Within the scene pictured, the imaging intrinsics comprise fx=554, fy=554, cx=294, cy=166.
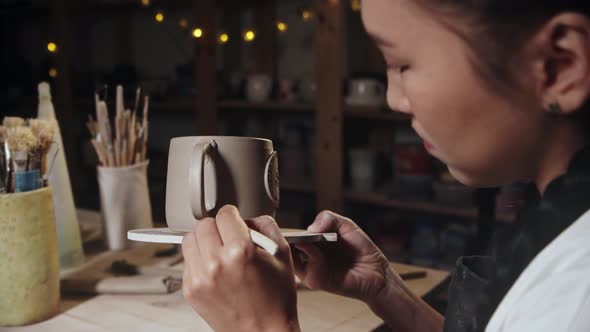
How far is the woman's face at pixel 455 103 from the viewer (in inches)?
21.0

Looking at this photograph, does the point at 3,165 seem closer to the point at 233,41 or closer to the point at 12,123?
the point at 12,123

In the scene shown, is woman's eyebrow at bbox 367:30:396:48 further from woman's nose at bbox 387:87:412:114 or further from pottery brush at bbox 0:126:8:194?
pottery brush at bbox 0:126:8:194

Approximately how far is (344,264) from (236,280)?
0.29 meters

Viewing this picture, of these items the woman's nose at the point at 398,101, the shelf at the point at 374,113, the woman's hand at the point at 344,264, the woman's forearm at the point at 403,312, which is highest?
the woman's nose at the point at 398,101

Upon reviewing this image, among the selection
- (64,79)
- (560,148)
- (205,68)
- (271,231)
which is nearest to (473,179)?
(560,148)

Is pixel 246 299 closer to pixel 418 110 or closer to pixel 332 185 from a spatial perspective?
pixel 418 110

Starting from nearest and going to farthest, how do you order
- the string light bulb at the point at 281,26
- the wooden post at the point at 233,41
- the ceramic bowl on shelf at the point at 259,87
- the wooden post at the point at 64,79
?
the ceramic bowl on shelf at the point at 259,87
the string light bulb at the point at 281,26
the wooden post at the point at 233,41
the wooden post at the point at 64,79

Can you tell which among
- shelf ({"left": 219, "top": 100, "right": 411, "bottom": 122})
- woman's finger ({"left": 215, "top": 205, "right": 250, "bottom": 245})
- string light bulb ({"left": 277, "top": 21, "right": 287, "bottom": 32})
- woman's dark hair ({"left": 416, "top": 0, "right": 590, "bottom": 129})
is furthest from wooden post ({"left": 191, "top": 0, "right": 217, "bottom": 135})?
woman's dark hair ({"left": 416, "top": 0, "right": 590, "bottom": 129})

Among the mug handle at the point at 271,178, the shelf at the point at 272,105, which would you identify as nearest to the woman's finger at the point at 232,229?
the mug handle at the point at 271,178

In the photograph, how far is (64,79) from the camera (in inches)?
143

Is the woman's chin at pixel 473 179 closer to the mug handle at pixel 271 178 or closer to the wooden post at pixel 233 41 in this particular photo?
the mug handle at pixel 271 178

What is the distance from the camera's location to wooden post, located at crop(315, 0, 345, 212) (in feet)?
8.36

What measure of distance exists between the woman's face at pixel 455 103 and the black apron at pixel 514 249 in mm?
40

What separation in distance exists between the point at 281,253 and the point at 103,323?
0.38 m
